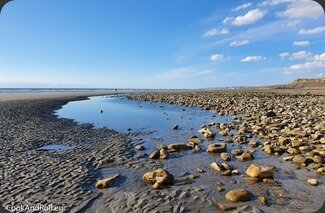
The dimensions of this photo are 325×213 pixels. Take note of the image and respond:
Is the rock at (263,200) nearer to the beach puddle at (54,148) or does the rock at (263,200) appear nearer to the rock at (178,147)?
the rock at (178,147)

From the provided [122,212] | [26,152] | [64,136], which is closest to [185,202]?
[122,212]

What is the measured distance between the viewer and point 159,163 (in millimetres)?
9711

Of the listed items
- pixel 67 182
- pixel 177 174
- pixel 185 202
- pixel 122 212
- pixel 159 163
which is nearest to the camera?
pixel 122 212

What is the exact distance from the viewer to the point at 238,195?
6.50m

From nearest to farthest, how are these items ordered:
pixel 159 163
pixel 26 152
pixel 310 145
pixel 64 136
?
pixel 159 163, pixel 310 145, pixel 26 152, pixel 64 136

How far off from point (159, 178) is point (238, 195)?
2030 mm

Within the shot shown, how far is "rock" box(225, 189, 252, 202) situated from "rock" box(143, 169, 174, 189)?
1581mm

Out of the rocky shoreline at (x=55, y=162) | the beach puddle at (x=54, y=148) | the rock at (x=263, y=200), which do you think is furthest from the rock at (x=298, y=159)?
the beach puddle at (x=54, y=148)

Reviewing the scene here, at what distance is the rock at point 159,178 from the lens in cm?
742

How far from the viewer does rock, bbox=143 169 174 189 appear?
7423 mm

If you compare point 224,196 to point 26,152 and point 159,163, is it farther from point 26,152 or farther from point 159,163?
point 26,152

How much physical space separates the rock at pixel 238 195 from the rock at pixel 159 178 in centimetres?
158

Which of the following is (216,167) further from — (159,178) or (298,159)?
(298,159)

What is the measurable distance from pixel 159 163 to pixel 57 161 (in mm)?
3426
